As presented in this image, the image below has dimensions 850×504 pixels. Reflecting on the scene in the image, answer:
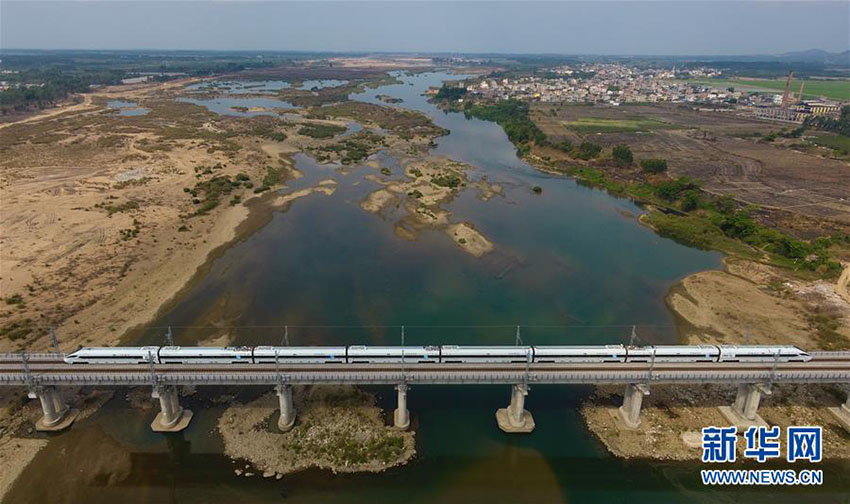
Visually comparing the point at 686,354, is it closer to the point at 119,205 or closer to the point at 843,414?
the point at 843,414

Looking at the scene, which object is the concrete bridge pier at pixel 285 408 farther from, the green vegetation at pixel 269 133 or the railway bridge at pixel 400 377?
the green vegetation at pixel 269 133

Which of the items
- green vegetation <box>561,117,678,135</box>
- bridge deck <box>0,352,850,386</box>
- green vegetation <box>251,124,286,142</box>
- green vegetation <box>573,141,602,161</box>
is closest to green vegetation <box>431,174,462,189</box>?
green vegetation <box>573,141,602,161</box>

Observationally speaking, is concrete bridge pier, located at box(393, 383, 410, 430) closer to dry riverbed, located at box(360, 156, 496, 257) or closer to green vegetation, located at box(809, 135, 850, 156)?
dry riverbed, located at box(360, 156, 496, 257)

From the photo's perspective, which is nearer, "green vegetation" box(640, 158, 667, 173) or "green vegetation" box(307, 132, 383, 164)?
"green vegetation" box(640, 158, 667, 173)

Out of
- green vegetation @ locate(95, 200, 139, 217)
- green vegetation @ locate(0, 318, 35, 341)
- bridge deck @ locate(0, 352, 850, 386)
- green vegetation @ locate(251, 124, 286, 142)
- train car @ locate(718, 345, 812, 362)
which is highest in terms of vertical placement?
green vegetation @ locate(251, 124, 286, 142)

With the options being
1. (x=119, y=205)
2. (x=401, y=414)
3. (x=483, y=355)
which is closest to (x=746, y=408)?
(x=483, y=355)

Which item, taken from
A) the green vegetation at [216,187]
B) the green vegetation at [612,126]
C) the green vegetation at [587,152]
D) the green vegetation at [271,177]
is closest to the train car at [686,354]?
the green vegetation at [216,187]

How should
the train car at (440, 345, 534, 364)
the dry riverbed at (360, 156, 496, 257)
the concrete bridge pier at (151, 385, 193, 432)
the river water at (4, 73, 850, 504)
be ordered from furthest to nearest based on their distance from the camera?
the dry riverbed at (360, 156, 496, 257) < the train car at (440, 345, 534, 364) < the concrete bridge pier at (151, 385, 193, 432) < the river water at (4, 73, 850, 504)
